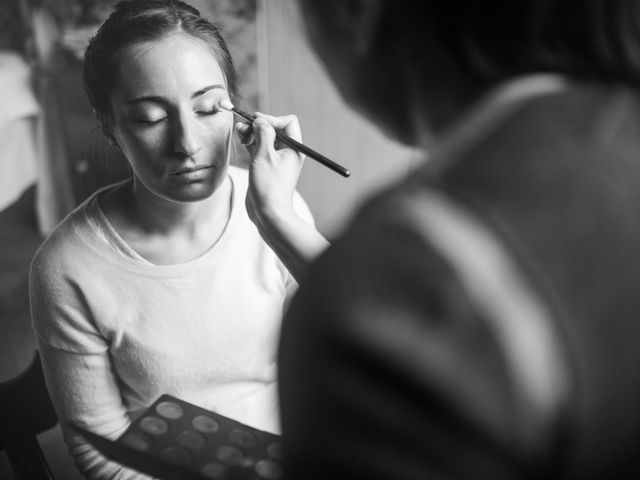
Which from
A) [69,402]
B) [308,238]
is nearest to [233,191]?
[308,238]

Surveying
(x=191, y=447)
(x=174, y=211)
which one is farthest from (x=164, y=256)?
(x=191, y=447)

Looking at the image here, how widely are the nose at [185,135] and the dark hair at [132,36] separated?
79 mm

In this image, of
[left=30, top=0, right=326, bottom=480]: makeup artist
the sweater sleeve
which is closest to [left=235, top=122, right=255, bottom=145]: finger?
[left=30, top=0, right=326, bottom=480]: makeup artist

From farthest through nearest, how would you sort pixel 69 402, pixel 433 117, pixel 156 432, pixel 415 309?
pixel 69 402 → pixel 156 432 → pixel 433 117 → pixel 415 309

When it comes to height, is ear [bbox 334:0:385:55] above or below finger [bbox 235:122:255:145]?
above

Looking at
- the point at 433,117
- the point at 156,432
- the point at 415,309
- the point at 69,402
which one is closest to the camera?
the point at 415,309

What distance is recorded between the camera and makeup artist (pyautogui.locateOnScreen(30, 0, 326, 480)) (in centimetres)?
75

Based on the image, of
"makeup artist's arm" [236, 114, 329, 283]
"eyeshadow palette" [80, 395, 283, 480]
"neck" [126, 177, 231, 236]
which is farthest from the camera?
"neck" [126, 177, 231, 236]

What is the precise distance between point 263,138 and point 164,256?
0.67 feet

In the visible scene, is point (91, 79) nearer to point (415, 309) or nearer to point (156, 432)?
point (156, 432)

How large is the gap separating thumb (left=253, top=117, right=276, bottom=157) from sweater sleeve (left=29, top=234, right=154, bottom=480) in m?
0.26

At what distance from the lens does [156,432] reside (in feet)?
2.13

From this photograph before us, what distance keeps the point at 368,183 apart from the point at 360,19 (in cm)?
53

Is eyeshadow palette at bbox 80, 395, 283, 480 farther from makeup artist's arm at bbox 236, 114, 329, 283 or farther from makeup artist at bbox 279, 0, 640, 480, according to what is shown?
makeup artist at bbox 279, 0, 640, 480
